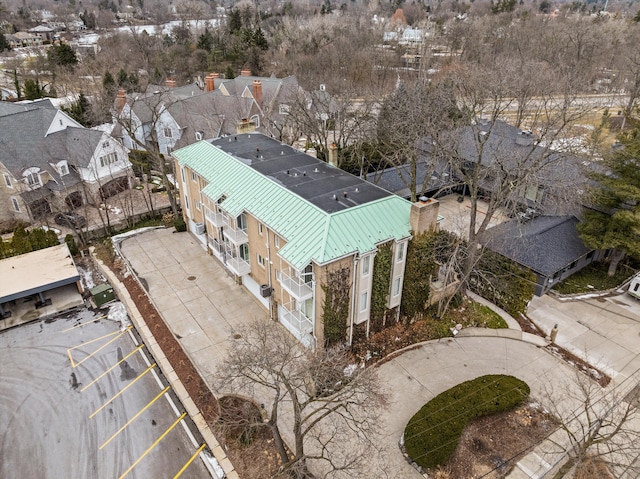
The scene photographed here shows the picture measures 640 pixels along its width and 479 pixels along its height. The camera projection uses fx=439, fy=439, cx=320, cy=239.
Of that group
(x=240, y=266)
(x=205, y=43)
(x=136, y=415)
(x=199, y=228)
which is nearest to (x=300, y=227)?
(x=240, y=266)

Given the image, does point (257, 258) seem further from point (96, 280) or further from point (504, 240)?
point (504, 240)

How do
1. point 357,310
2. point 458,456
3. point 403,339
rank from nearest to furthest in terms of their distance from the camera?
point 458,456 → point 357,310 → point 403,339

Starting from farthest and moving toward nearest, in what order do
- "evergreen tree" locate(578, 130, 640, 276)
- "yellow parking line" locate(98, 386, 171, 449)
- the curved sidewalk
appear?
"evergreen tree" locate(578, 130, 640, 276) → the curved sidewalk → "yellow parking line" locate(98, 386, 171, 449)

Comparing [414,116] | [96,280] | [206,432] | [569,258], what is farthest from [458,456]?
[96,280]

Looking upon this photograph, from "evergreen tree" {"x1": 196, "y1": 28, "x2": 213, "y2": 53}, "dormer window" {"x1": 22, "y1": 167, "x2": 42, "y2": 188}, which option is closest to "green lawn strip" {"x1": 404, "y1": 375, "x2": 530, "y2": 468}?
"dormer window" {"x1": 22, "y1": 167, "x2": 42, "y2": 188}

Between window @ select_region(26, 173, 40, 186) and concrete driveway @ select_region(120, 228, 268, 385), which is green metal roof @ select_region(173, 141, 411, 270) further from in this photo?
window @ select_region(26, 173, 40, 186)

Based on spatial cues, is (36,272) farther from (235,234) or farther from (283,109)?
(283,109)
